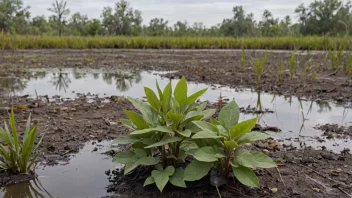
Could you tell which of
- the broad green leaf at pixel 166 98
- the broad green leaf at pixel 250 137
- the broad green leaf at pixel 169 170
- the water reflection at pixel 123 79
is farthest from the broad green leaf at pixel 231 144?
the water reflection at pixel 123 79

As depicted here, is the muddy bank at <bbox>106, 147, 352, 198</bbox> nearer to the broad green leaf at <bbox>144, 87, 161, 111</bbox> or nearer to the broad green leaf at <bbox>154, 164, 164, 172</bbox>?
the broad green leaf at <bbox>154, 164, 164, 172</bbox>

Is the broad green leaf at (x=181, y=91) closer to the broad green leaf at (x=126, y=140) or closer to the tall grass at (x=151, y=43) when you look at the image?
the broad green leaf at (x=126, y=140)

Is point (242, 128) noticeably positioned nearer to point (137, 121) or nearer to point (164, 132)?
point (164, 132)

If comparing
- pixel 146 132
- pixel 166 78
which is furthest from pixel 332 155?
pixel 166 78

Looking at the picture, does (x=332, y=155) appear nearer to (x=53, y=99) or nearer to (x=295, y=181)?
A: (x=295, y=181)

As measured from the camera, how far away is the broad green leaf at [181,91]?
1891mm

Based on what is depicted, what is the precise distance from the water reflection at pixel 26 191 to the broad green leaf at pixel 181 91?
94cm

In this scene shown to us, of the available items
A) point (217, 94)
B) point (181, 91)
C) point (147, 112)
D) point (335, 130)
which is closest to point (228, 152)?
point (181, 91)

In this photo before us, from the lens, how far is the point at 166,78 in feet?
21.5

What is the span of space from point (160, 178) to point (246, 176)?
46 cm

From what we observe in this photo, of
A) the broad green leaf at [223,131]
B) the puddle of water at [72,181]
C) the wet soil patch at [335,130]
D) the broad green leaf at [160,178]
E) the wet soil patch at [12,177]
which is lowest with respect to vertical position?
the wet soil patch at [335,130]

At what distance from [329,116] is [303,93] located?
4.08 feet

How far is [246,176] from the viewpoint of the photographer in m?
1.67

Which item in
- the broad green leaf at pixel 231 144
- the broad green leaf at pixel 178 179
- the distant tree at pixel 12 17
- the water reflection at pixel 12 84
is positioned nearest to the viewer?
the broad green leaf at pixel 231 144
